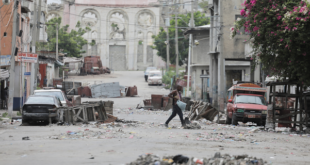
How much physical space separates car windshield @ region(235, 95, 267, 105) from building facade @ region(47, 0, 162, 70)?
63993mm

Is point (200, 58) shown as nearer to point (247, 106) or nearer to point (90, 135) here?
point (247, 106)

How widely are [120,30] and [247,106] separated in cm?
6745

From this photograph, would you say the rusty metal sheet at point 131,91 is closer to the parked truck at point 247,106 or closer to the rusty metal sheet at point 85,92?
the rusty metal sheet at point 85,92

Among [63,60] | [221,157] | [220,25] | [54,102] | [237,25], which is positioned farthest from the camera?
[63,60]

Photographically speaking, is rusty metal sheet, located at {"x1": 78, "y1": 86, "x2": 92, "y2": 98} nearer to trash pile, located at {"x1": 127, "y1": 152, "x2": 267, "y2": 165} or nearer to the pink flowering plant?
the pink flowering plant

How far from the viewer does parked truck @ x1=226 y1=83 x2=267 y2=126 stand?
21219mm

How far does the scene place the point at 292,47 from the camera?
1614cm

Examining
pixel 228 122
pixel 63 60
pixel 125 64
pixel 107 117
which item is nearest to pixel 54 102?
pixel 107 117

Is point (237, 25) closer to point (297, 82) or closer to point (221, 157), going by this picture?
point (297, 82)

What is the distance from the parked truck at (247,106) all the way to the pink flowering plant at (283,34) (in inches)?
138

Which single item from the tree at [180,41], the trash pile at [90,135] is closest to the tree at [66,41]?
the tree at [180,41]

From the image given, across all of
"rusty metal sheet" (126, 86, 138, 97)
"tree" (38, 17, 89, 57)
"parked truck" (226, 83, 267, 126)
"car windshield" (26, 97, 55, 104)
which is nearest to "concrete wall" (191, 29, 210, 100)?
"rusty metal sheet" (126, 86, 138, 97)

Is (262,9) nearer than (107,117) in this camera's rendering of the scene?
Yes

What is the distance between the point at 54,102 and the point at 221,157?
12693 millimetres
